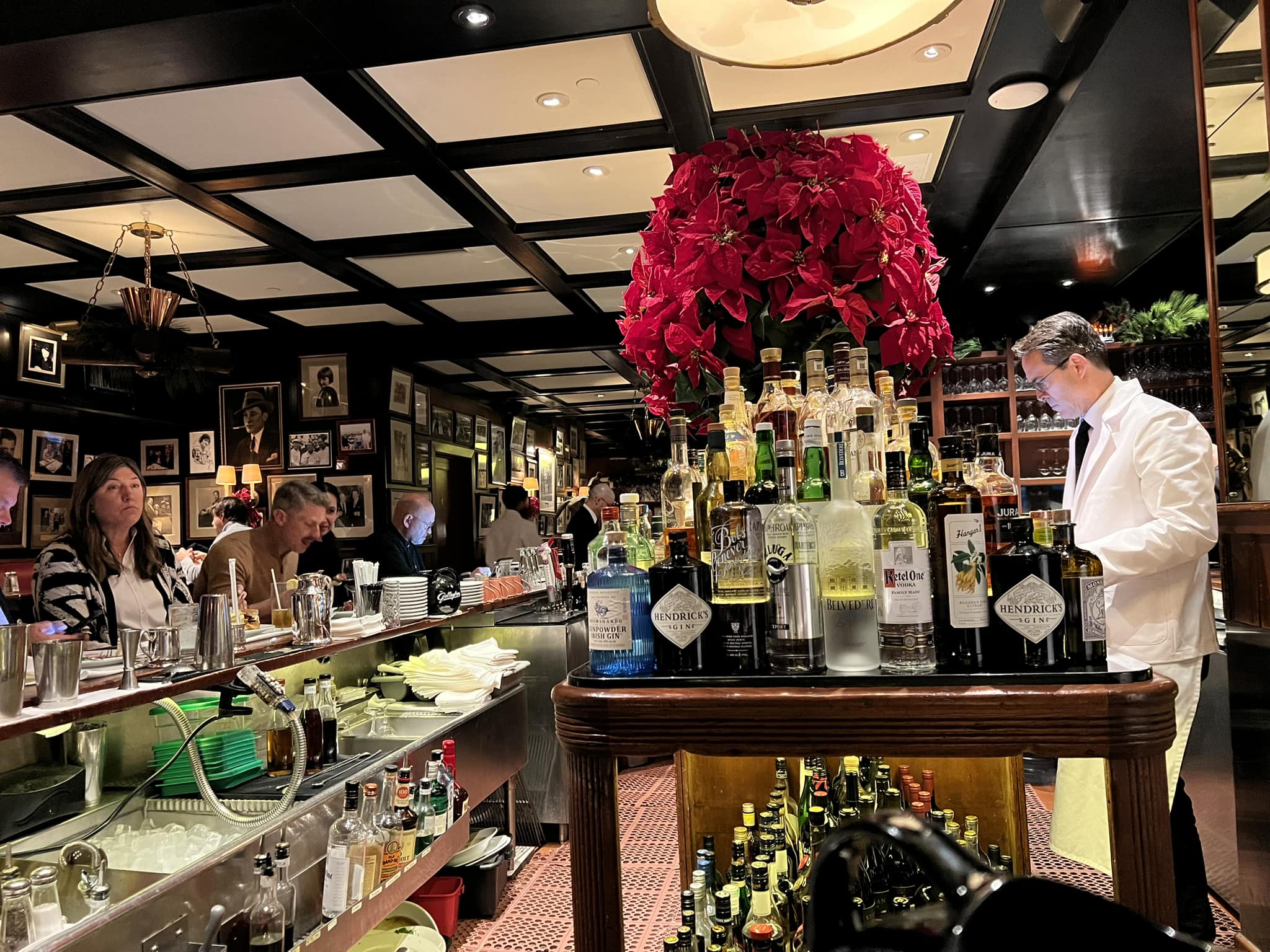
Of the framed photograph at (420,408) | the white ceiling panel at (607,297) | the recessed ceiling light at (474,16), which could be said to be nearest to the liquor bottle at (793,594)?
the recessed ceiling light at (474,16)

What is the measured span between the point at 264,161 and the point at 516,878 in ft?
11.6

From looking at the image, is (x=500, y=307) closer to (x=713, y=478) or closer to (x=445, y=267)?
(x=445, y=267)

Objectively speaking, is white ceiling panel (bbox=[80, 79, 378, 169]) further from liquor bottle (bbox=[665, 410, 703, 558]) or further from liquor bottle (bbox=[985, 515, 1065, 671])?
liquor bottle (bbox=[985, 515, 1065, 671])

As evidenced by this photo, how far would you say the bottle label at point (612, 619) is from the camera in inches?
42.3

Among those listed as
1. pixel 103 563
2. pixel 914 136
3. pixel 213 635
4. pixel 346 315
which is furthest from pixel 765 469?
pixel 346 315

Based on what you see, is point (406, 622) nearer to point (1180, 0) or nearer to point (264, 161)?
point (264, 161)

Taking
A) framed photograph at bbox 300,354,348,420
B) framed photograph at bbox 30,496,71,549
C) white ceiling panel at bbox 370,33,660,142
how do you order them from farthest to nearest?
framed photograph at bbox 300,354,348,420
framed photograph at bbox 30,496,71,549
white ceiling panel at bbox 370,33,660,142

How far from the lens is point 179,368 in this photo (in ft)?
18.5

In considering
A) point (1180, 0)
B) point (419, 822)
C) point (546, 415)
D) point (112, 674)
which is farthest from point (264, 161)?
point (546, 415)

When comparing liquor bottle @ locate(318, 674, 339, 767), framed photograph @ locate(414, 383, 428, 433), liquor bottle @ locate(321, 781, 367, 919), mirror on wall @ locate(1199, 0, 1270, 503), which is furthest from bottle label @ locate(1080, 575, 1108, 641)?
framed photograph @ locate(414, 383, 428, 433)

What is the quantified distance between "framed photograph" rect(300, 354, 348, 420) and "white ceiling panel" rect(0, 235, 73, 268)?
2409 mm

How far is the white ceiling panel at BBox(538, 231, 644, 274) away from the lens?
559 cm

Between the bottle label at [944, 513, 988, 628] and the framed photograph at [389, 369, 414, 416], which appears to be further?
the framed photograph at [389, 369, 414, 416]

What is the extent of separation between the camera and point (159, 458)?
8195 mm
